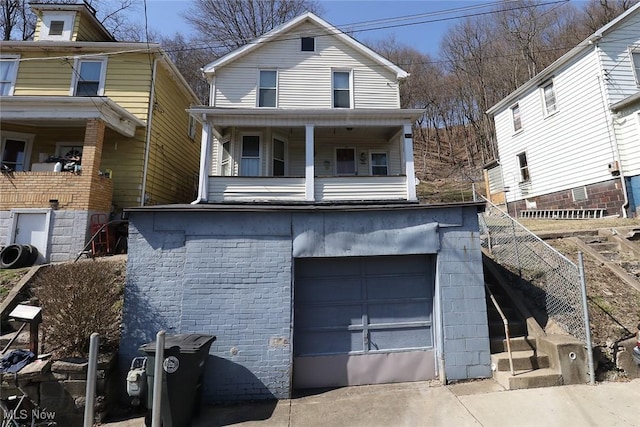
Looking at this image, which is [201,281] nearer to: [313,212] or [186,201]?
[313,212]

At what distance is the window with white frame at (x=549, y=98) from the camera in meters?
14.2

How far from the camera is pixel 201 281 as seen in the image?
5.32m

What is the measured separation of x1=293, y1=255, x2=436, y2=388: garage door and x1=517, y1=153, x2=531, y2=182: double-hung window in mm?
13392

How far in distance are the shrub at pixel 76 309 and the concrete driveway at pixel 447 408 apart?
1.36m

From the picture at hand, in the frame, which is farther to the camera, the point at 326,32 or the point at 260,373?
the point at 326,32

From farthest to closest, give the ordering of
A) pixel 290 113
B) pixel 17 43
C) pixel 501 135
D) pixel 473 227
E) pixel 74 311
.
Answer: pixel 501 135, pixel 17 43, pixel 290 113, pixel 473 227, pixel 74 311

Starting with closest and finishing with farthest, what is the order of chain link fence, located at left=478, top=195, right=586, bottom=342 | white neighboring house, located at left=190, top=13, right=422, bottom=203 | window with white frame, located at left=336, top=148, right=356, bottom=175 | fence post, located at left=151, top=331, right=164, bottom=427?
1. fence post, located at left=151, top=331, right=164, bottom=427
2. chain link fence, located at left=478, top=195, right=586, bottom=342
3. white neighboring house, located at left=190, top=13, right=422, bottom=203
4. window with white frame, located at left=336, top=148, right=356, bottom=175

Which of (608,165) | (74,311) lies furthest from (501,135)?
(74,311)

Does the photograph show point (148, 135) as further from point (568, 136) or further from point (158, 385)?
point (568, 136)

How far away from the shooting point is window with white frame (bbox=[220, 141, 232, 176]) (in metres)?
10.8

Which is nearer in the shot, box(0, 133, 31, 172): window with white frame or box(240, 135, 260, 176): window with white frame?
box(240, 135, 260, 176): window with white frame

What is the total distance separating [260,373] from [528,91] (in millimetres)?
17821

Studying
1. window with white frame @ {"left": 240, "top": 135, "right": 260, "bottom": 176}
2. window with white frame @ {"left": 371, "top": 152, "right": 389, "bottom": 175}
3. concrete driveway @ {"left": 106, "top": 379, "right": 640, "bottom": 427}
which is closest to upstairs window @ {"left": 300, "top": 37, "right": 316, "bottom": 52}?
window with white frame @ {"left": 240, "top": 135, "right": 260, "bottom": 176}

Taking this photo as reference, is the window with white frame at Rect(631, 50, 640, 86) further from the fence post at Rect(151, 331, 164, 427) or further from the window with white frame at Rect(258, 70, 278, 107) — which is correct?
the fence post at Rect(151, 331, 164, 427)
